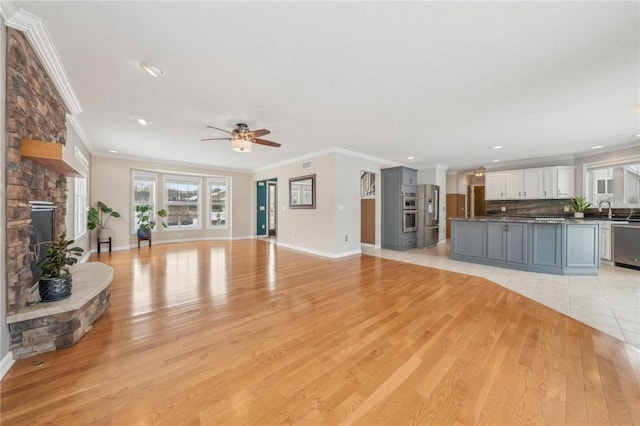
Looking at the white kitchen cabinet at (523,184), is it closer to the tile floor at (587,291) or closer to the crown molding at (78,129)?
the tile floor at (587,291)

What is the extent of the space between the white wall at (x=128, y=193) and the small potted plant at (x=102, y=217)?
0.14 metres

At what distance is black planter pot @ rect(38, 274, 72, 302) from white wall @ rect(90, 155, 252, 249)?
5461mm

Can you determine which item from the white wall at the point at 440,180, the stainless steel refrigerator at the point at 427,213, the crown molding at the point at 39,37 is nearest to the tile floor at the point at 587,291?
the stainless steel refrigerator at the point at 427,213

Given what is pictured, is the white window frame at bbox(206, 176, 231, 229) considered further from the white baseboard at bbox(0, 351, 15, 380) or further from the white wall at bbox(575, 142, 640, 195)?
the white wall at bbox(575, 142, 640, 195)

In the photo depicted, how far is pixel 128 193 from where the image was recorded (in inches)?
266

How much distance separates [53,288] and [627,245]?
8.93 meters

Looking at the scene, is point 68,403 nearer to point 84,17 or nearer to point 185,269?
point 84,17

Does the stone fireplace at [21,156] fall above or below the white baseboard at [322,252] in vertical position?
above

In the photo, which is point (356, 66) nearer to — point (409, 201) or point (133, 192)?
point (409, 201)

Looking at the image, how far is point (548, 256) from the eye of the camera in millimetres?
4363

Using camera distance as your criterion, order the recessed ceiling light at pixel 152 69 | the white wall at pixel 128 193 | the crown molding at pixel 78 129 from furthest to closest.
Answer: the white wall at pixel 128 193 → the crown molding at pixel 78 129 → the recessed ceiling light at pixel 152 69

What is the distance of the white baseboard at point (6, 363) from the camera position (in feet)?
5.42

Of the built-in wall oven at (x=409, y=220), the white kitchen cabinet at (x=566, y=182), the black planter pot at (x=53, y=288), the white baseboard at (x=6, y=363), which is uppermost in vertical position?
the white kitchen cabinet at (x=566, y=182)

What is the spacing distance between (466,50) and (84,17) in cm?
314
